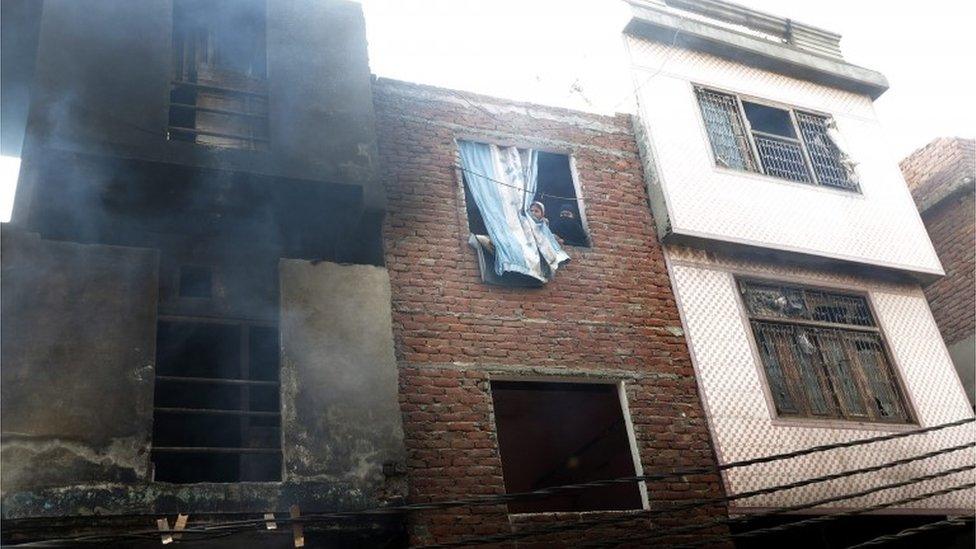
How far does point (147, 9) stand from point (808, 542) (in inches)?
370

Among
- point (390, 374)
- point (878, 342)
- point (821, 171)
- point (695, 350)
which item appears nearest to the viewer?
point (390, 374)

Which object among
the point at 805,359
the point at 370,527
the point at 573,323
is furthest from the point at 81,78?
the point at 805,359

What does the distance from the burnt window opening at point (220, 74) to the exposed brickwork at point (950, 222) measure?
10.6 meters

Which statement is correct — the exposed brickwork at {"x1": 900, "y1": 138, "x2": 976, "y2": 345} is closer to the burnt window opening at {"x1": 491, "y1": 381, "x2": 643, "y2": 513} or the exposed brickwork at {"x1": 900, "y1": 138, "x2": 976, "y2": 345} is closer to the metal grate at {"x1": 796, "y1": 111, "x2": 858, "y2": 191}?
the metal grate at {"x1": 796, "y1": 111, "x2": 858, "y2": 191}

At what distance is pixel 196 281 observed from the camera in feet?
25.1

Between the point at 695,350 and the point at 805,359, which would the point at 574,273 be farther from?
the point at 805,359

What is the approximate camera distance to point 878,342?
1081 centimetres

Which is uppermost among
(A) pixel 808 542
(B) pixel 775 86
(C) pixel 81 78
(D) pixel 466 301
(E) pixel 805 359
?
(B) pixel 775 86

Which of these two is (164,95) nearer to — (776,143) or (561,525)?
(561,525)

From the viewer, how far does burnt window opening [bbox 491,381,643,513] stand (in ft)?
35.6

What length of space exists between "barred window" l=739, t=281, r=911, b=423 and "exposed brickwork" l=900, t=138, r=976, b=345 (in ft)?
10.4

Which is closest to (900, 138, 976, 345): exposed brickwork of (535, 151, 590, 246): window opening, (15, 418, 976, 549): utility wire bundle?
(15, 418, 976, 549): utility wire bundle

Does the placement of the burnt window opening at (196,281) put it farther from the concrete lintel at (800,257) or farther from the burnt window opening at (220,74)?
the concrete lintel at (800,257)

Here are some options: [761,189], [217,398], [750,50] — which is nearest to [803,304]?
[761,189]
